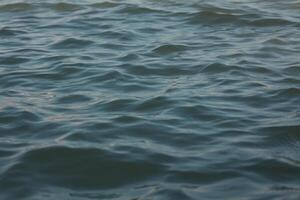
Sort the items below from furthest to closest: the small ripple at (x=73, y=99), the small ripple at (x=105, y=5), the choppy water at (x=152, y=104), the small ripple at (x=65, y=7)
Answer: the small ripple at (x=105, y=5)
the small ripple at (x=65, y=7)
the small ripple at (x=73, y=99)
the choppy water at (x=152, y=104)

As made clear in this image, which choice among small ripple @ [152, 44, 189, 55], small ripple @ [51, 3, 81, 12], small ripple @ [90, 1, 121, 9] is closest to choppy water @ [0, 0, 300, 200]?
small ripple @ [152, 44, 189, 55]

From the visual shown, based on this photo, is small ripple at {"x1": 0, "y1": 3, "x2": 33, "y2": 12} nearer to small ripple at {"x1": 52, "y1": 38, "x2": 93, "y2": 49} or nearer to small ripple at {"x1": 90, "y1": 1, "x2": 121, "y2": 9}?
small ripple at {"x1": 90, "y1": 1, "x2": 121, "y2": 9}

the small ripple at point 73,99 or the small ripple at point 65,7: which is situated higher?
the small ripple at point 65,7

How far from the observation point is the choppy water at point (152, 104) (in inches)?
203

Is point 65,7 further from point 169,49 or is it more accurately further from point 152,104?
point 152,104

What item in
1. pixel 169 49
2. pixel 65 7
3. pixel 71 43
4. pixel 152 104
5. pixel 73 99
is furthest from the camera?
pixel 65 7

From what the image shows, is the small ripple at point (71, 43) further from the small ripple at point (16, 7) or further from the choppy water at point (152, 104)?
the small ripple at point (16, 7)

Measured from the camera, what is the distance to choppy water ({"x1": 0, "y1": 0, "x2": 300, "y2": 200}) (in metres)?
5.15

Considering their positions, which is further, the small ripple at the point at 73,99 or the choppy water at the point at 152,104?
the small ripple at the point at 73,99

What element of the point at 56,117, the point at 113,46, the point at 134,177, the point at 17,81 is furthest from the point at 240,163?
the point at 113,46

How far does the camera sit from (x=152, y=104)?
269 inches

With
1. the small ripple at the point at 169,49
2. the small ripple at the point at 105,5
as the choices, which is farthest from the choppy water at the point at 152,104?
the small ripple at the point at 105,5

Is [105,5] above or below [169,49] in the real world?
above

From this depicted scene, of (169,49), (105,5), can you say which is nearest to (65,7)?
(105,5)
